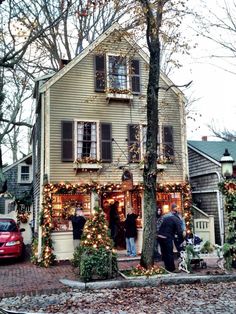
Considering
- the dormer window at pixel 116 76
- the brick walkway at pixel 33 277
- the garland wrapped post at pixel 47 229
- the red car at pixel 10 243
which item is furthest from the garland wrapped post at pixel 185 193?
the red car at pixel 10 243

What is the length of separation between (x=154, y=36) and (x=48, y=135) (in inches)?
214

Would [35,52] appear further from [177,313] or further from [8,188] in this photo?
[177,313]

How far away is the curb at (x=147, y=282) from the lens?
8734 millimetres

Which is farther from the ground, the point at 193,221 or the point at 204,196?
the point at 204,196

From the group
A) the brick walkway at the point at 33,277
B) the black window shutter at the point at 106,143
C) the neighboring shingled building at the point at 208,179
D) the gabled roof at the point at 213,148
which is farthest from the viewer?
the gabled roof at the point at 213,148

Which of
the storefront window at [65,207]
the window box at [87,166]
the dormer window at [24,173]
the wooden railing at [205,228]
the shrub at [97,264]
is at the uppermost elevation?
the dormer window at [24,173]

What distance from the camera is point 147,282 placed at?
9.02m

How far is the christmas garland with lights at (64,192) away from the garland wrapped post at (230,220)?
386 centimetres

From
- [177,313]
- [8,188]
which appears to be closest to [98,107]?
[177,313]

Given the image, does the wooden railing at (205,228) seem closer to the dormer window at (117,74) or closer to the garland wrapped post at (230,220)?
the garland wrapped post at (230,220)

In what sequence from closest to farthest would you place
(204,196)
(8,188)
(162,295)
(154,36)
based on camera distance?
(162,295), (154,36), (204,196), (8,188)

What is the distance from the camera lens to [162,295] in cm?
802

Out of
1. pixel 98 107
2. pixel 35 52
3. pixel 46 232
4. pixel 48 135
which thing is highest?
pixel 35 52

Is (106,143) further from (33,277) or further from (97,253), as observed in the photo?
(33,277)
